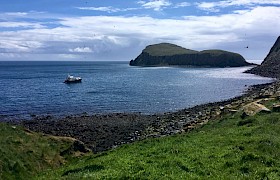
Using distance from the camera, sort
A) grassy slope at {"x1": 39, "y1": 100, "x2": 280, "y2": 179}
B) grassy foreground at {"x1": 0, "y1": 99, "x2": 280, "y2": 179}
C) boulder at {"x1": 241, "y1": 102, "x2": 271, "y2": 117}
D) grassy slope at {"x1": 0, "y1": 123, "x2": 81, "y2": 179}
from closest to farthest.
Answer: grassy slope at {"x1": 39, "y1": 100, "x2": 280, "y2": 179}
grassy foreground at {"x1": 0, "y1": 99, "x2": 280, "y2": 179}
grassy slope at {"x1": 0, "y1": 123, "x2": 81, "y2": 179}
boulder at {"x1": 241, "y1": 102, "x2": 271, "y2": 117}

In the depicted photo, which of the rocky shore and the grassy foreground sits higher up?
the grassy foreground

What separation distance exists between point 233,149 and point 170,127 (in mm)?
27576

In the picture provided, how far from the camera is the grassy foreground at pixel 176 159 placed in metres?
17.9

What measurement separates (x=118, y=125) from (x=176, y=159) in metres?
34.7

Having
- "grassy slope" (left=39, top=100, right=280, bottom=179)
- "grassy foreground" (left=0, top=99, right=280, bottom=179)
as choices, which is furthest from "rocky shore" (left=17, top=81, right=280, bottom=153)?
"grassy slope" (left=39, top=100, right=280, bottom=179)

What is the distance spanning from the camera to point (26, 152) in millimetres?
26766

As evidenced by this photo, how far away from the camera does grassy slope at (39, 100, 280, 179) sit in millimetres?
17719

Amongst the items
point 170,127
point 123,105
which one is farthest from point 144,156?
point 123,105

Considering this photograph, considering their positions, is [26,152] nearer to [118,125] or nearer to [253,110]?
[253,110]

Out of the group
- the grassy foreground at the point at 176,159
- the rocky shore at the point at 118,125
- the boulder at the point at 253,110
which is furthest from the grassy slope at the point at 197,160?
the rocky shore at the point at 118,125

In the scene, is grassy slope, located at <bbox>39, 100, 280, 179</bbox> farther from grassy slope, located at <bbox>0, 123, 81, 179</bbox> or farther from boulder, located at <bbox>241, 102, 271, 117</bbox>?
boulder, located at <bbox>241, 102, 271, 117</bbox>

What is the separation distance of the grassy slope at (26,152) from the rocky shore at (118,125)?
10.7 metres

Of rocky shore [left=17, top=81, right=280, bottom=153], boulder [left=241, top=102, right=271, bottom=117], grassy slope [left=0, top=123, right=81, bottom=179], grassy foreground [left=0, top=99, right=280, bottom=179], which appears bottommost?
rocky shore [left=17, top=81, right=280, bottom=153]

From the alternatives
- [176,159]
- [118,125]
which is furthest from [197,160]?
[118,125]
